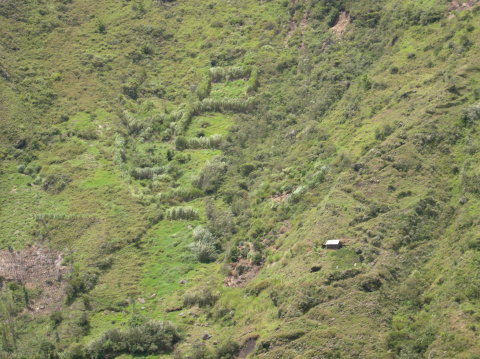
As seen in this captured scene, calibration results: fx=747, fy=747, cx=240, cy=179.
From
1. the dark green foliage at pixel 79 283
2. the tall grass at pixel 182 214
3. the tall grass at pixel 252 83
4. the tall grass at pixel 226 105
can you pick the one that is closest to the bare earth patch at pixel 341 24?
the tall grass at pixel 252 83

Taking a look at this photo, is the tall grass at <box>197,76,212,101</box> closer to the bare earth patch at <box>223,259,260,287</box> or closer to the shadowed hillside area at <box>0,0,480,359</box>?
the shadowed hillside area at <box>0,0,480,359</box>

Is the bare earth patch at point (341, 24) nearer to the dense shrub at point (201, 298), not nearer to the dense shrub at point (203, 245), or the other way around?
the dense shrub at point (203, 245)

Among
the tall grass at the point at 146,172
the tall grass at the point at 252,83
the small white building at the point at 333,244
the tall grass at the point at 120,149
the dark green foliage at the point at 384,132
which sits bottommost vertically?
the tall grass at the point at 146,172

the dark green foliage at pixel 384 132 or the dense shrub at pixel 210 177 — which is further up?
the dark green foliage at pixel 384 132

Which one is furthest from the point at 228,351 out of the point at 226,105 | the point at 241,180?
the point at 226,105

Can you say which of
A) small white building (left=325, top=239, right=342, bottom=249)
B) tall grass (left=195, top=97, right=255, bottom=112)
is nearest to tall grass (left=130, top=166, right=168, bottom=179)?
tall grass (left=195, top=97, right=255, bottom=112)

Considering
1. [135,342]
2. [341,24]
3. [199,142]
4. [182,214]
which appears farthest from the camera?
[341,24]

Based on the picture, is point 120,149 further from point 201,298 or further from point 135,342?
point 135,342
